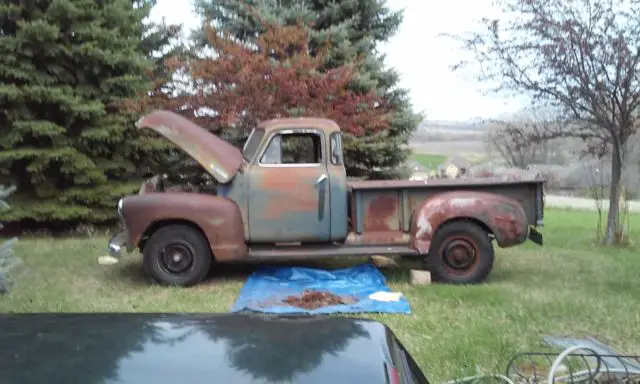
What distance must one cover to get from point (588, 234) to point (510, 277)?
553 centimetres

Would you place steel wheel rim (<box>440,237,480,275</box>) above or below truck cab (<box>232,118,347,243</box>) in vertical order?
below

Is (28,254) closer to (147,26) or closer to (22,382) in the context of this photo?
(147,26)

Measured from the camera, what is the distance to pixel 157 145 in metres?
13.0

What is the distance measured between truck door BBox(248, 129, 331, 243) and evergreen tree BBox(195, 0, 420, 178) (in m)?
5.68

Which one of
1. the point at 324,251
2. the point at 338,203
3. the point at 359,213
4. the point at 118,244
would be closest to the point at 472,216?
the point at 359,213

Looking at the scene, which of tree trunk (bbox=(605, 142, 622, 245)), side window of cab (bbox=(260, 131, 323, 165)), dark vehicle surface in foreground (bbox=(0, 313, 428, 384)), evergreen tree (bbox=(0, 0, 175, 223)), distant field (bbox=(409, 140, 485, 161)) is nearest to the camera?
dark vehicle surface in foreground (bbox=(0, 313, 428, 384))

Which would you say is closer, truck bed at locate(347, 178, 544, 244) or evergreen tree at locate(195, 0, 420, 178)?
truck bed at locate(347, 178, 544, 244)

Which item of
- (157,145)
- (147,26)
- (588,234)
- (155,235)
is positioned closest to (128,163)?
(157,145)

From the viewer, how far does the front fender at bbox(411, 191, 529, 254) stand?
7.57m

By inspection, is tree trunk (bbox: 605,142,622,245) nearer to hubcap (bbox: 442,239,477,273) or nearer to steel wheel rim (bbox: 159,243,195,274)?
hubcap (bbox: 442,239,477,273)

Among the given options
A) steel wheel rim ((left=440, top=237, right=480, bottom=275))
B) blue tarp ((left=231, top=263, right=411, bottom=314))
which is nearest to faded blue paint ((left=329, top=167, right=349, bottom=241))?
blue tarp ((left=231, top=263, right=411, bottom=314))

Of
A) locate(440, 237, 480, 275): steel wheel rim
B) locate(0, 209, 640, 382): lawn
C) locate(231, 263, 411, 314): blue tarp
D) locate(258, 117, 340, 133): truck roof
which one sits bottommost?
locate(0, 209, 640, 382): lawn

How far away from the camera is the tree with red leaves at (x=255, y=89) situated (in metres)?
10.6

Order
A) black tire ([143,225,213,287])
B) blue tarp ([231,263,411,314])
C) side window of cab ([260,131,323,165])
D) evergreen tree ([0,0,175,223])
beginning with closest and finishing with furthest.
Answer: blue tarp ([231,263,411,314]) → black tire ([143,225,213,287]) → side window of cab ([260,131,323,165]) → evergreen tree ([0,0,175,223])
